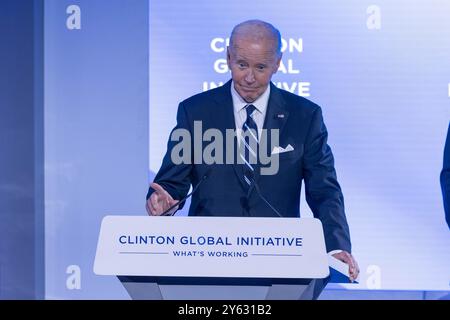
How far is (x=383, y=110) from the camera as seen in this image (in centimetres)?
194

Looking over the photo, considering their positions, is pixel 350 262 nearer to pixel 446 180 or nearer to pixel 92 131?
pixel 446 180

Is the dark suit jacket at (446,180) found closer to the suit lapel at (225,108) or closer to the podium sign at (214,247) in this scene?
the podium sign at (214,247)

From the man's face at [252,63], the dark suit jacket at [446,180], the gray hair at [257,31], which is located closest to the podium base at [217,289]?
the dark suit jacket at [446,180]

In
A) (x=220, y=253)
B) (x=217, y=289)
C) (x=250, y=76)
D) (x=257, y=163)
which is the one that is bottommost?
(x=217, y=289)

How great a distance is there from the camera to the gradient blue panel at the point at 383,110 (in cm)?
194

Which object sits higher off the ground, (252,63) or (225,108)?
(252,63)

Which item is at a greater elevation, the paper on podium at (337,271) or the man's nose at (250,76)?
the man's nose at (250,76)

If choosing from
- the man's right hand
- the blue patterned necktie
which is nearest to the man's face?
the blue patterned necktie

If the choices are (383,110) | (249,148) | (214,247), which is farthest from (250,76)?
(214,247)

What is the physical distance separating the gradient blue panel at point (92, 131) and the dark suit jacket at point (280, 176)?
111 mm

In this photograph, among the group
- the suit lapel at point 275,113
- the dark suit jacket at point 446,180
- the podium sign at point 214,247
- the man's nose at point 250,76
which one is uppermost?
the man's nose at point 250,76

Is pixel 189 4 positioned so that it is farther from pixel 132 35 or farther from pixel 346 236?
pixel 346 236

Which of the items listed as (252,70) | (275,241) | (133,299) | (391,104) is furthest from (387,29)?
(133,299)

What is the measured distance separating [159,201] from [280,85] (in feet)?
1.58
